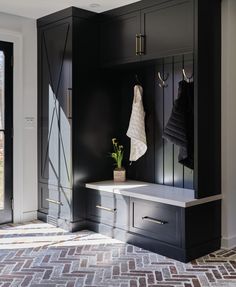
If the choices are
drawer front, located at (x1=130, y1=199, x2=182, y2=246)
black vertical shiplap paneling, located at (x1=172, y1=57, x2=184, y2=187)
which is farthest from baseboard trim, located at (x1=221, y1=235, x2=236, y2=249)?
black vertical shiplap paneling, located at (x1=172, y1=57, x2=184, y2=187)

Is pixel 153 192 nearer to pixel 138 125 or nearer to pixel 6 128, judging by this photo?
pixel 138 125

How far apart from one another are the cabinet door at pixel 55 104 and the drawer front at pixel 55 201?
82 mm

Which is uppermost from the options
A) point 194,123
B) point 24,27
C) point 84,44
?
point 24,27

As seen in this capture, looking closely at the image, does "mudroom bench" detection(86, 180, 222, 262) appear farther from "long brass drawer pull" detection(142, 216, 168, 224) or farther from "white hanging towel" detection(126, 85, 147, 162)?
"white hanging towel" detection(126, 85, 147, 162)

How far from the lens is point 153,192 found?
3.70m

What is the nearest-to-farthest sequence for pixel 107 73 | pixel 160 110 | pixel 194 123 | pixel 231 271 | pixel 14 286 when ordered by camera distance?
pixel 14 286
pixel 231 271
pixel 194 123
pixel 160 110
pixel 107 73

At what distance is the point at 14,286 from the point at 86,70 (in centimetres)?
244

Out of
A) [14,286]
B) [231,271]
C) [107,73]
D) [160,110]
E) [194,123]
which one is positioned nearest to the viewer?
[14,286]

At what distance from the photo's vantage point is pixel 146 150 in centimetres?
433

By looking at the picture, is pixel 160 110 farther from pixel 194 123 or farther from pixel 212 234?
pixel 212 234

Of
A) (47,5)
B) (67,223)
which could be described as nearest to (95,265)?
(67,223)

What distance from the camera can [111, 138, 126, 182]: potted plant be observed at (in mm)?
4367

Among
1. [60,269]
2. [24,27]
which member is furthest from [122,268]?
[24,27]

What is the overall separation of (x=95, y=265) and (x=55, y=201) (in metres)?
1.36
